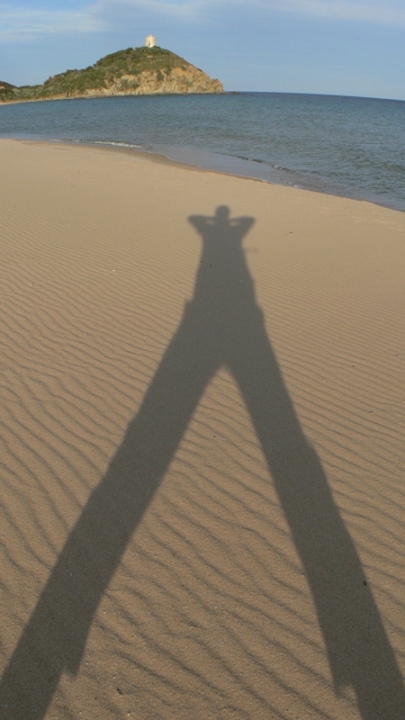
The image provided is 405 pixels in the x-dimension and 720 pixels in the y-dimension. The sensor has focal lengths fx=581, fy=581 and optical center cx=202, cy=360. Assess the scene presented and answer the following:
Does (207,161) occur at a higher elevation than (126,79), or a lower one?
lower

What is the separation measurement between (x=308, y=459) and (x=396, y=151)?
25.1m

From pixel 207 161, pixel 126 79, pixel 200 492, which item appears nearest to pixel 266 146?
pixel 207 161

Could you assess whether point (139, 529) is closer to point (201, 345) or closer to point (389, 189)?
point (201, 345)

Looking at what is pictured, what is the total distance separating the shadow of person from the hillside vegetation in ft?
304

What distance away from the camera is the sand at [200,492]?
2568 millimetres

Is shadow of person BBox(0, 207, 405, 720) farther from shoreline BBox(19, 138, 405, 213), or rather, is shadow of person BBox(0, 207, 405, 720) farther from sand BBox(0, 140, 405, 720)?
shoreline BBox(19, 138, 405, 213)

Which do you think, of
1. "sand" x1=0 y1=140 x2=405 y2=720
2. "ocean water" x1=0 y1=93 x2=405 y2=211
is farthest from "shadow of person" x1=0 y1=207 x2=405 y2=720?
"ocean water" x1=0 y1=93 x2=405 y2=211

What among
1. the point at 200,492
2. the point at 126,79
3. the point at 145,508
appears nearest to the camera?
the point at 145,508

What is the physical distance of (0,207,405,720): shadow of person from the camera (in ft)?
8.41

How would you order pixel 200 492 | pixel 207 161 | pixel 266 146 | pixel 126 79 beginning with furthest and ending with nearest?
pixel 126 79
pixel 266 146
pixel 207 161
pixel 200 492

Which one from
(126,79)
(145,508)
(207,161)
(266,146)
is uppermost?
(126,79)

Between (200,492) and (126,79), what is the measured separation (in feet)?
315

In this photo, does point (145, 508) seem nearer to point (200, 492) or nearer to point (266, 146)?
point (200, 492)

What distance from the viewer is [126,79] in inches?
3484
